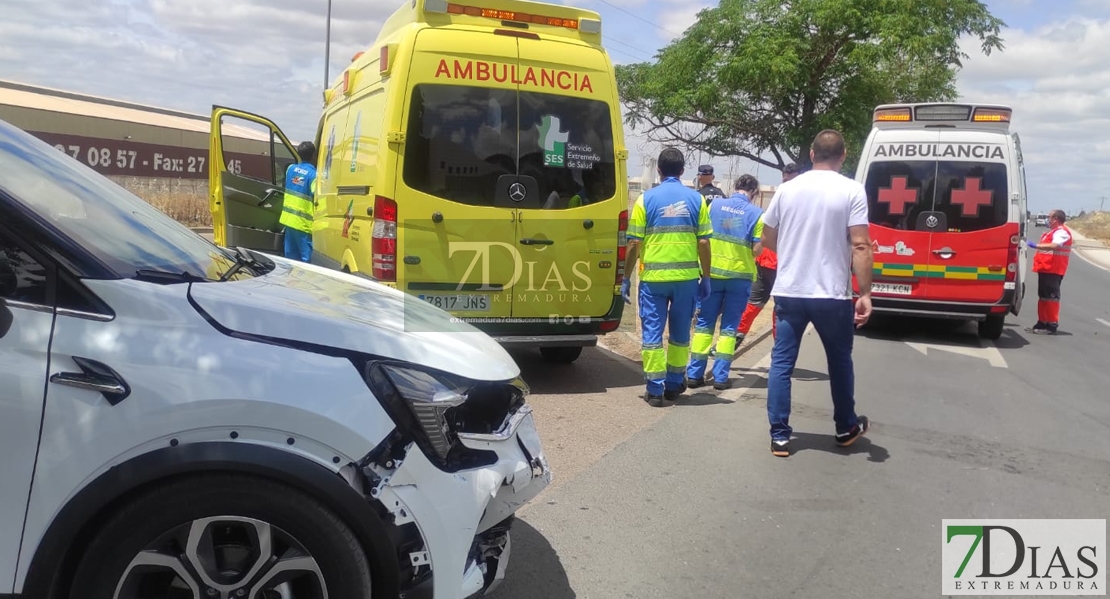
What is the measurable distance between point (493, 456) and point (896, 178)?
9000mm

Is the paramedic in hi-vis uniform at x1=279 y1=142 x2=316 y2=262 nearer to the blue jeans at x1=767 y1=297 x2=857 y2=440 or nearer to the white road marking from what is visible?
the blue jeans at x1=767 y1=297 x2=857 y2=440

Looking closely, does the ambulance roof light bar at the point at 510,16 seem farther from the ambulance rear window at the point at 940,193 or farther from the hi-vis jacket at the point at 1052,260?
Result: the hi-vis jacket at the point at 1052,260

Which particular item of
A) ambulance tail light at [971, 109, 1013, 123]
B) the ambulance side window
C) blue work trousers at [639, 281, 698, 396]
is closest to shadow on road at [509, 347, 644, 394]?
blue work trousers at [639, 281, 698, 396]

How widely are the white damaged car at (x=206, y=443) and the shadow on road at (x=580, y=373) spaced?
14.0 feet

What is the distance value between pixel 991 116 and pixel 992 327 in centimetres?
262

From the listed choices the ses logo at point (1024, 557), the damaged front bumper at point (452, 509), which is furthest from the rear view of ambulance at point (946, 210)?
the damaged front bumper at point (452, 509)

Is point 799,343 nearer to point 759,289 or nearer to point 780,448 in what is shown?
point 780,448

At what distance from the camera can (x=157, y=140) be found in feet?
112

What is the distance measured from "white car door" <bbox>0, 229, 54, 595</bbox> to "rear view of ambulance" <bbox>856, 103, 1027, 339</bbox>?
31.9ft

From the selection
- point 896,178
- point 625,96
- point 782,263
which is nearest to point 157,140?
point 625,96

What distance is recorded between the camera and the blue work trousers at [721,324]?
7.36 m

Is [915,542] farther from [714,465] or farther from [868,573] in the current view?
[714,465]

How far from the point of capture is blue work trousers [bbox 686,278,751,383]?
7.36 m

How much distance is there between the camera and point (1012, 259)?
10.2m
